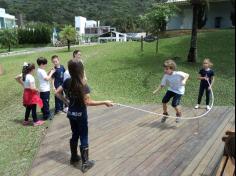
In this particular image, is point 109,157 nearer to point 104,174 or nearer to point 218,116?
point 104,174

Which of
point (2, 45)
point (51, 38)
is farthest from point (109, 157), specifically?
point (51, 38)

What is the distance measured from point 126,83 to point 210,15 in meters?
24.0

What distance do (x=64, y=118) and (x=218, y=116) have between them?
3.58 metres

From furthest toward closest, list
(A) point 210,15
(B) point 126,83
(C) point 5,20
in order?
(C) point 5,20
(A) point 210,15
(B) point 126,83

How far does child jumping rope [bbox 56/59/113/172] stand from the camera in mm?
4926

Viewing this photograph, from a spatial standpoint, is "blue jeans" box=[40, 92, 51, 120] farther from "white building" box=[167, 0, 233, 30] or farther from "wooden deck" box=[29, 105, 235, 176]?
"white building" box=[167, 0, 233, 30]

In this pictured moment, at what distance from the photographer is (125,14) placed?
101938 mm

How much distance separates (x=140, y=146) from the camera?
6355 mm

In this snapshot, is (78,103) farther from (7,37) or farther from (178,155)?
(7,37)

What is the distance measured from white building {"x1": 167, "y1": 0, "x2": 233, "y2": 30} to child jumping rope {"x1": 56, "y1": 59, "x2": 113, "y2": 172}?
29794mm

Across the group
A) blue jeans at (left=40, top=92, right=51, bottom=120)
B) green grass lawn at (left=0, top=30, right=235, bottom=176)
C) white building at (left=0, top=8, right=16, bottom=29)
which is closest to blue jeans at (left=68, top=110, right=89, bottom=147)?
green grass lawn at (left=0, top=30, right=235, bottom=176)

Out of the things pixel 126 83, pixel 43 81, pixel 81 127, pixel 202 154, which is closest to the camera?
pixel 81 127

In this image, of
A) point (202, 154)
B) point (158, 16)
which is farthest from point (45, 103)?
point (158, 16)

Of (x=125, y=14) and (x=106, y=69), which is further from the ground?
(x=125, y=14)
